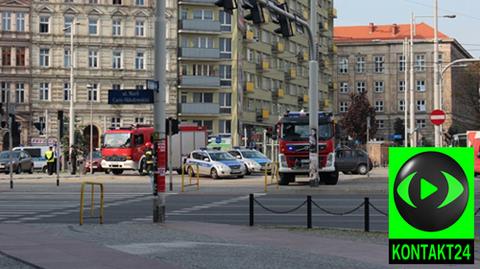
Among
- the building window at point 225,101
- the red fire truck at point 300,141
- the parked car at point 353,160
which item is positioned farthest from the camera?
the building window at point 225,101

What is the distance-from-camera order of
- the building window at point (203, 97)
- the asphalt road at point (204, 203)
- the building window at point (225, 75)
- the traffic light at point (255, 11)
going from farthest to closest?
the building window at point (225, 75) → the building window at point (203, 97) → the traffic light at point (255, 11) → the asphalt road at point (204, 203)

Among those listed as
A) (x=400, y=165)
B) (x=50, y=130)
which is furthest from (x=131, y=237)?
(x=50, y=130)

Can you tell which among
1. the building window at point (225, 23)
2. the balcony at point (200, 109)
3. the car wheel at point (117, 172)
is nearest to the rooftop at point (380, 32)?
the building window at point (225, 23)

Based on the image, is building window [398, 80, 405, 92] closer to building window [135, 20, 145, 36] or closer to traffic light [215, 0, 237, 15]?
building window [135, 20, 145, 36]

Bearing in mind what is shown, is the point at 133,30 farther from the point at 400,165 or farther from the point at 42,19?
the point at 400,165

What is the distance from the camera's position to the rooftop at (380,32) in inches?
4906

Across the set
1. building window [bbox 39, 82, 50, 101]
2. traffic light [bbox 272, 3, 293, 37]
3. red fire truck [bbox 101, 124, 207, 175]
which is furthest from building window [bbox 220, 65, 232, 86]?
traffic light [bbox 272, 3, 293, 37]

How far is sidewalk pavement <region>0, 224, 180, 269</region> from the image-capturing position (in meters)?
11.3

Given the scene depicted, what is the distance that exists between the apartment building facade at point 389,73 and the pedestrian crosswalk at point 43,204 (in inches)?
3536

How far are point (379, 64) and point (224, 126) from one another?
46.0 m

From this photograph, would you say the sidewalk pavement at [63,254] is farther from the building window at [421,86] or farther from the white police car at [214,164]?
the building window at [421,86]

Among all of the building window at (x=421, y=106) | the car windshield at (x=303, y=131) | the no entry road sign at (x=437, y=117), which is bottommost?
the car windshield at (x=303, y=131)

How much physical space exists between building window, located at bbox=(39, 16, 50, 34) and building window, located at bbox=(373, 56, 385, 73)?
58856mm

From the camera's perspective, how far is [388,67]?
12281cm
